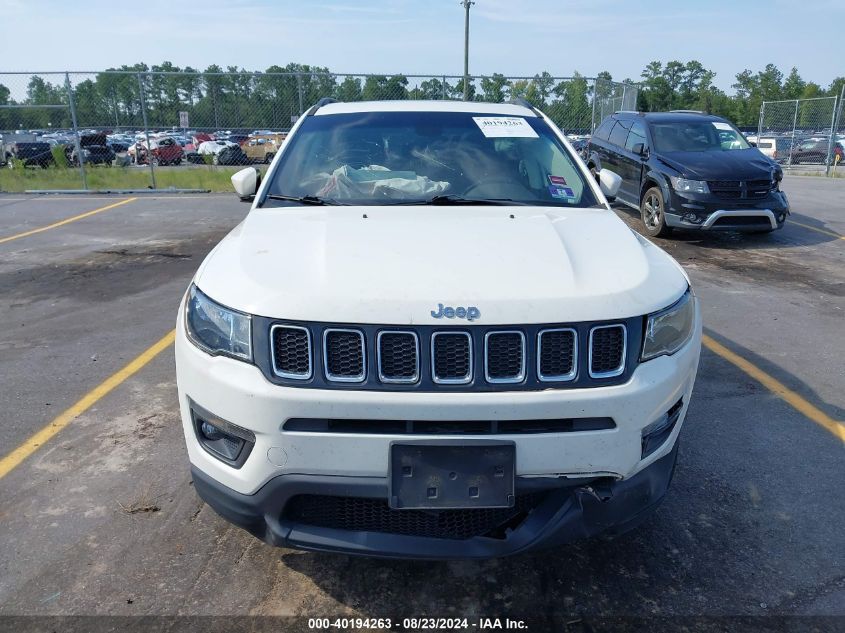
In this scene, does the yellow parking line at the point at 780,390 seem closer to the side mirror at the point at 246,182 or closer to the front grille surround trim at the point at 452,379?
the front grille surround trim at the point at 452,379

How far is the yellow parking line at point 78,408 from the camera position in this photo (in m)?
3.55

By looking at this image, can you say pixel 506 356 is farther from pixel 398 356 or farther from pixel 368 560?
pixel 368 560

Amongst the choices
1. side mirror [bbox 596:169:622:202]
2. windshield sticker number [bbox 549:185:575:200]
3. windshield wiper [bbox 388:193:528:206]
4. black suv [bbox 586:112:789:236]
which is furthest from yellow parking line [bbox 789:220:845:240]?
windshield wiper [bbox 388:193:528:206]

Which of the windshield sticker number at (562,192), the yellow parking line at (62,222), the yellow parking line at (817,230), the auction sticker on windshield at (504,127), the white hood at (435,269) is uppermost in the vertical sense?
the auction sticker on windshield at (504,127)

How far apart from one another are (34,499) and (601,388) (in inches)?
Answer: 105

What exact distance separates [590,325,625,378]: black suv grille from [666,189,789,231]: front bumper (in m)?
7.77

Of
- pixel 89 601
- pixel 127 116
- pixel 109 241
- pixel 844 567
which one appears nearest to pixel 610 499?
pixel 844 567

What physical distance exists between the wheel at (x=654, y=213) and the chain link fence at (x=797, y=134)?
1708 cm

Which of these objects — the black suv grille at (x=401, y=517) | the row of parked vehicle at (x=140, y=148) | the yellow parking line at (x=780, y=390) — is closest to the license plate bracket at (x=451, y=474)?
the black suv grille at (x=401, y=517)

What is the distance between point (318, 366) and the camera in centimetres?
214

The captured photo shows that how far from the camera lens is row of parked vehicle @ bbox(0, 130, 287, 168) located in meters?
20.1

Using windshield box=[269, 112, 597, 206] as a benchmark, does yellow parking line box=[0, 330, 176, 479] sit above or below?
below

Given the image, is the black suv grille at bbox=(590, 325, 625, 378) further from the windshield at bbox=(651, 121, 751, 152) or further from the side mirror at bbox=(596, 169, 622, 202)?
the windshield at bbox=(651, 121, 751, 152)

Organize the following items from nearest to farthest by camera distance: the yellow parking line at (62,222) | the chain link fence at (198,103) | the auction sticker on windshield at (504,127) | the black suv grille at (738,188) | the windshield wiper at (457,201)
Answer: the windshield wiper at (457,201)
the auction sticker on windshield at (504,127)
the black suv grille at (738,188)
the yellow parking line at (62,222)
the chain link fence at (198,103)
